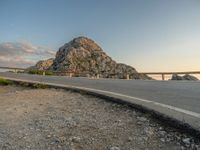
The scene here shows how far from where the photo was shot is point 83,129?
7.31m

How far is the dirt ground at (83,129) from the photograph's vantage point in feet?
20.3

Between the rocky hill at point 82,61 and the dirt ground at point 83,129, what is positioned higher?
the rocky hill at point 82,61

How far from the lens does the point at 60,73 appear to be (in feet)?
138

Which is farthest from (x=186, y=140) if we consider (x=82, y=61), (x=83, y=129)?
(x=82, y=61)

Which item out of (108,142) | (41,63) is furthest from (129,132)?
(41,63)

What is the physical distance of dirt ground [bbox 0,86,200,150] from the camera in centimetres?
619

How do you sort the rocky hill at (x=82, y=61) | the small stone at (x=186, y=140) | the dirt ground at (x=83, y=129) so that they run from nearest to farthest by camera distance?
the small stone at (x=186, y=140), the dirt ground at (x=83, y=129), the rocky hill at (x=82, y=61)

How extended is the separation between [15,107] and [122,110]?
12.0 feet

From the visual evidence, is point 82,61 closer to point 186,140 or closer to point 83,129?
Result: point 83,129

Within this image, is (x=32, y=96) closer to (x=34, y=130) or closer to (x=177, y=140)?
(x=34, y=130)

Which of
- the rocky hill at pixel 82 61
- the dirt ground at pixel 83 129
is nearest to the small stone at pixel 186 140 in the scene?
the dirt ground at pixel 83 129

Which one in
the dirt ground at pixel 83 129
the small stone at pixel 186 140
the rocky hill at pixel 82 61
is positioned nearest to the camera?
the small stone at pixel 186 140

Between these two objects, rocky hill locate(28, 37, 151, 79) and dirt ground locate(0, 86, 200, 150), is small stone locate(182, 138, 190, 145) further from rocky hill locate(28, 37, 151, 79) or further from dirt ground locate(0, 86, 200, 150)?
rocky hill locate(28, 37, 151, 79)

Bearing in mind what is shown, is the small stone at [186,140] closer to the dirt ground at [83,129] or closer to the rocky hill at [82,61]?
the dirt ground at [83,129]
